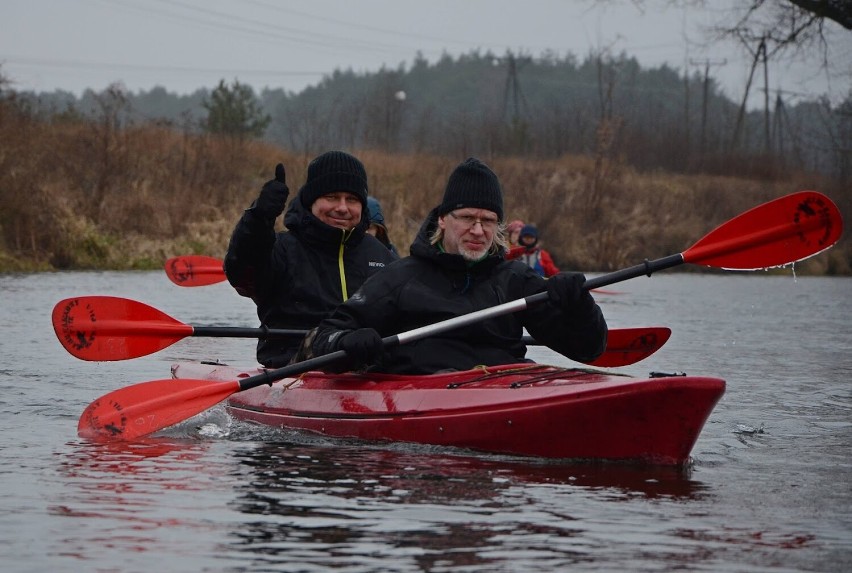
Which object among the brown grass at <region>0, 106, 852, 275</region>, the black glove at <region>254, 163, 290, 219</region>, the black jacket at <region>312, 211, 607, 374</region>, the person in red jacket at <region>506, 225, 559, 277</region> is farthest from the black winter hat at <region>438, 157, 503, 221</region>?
the brown grass at <region>0, 106, 852, 275</region>

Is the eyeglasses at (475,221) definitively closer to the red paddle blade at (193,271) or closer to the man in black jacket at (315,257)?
the man in black jacket at (315,257)

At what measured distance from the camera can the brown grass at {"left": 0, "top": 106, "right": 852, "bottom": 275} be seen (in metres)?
24.6

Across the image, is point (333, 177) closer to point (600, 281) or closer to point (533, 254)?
point (600, 281)

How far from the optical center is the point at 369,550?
14.7ft

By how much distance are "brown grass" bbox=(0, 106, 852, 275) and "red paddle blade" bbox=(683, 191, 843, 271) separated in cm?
1809

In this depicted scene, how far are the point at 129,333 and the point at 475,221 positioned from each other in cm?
259

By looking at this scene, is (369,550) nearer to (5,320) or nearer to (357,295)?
(357,295)

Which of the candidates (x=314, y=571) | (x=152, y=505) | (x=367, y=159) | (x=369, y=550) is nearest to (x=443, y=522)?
(x=369, y=550)

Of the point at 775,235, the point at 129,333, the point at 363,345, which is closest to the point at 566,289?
the point at 363,345

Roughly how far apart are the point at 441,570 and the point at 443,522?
2.35ft

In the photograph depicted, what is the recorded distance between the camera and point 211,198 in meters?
29.2

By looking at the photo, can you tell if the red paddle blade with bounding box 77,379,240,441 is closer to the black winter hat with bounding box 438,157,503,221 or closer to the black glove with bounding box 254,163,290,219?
the black glove with bounding box 254,163,290,219

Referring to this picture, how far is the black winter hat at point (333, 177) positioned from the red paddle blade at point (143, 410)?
4.21 ft

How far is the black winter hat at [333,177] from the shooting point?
302 inches
